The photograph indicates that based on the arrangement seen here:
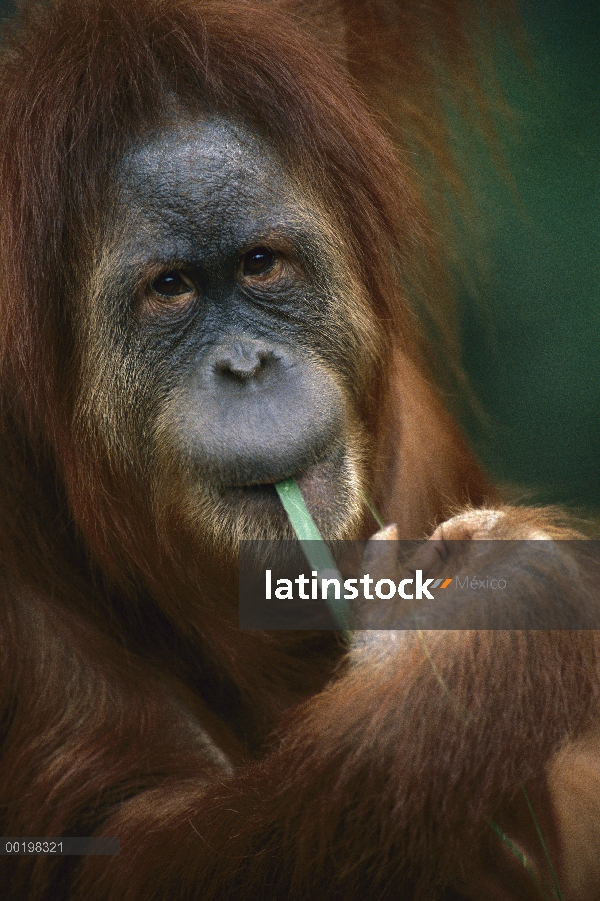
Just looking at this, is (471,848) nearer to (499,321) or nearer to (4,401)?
(4,401)

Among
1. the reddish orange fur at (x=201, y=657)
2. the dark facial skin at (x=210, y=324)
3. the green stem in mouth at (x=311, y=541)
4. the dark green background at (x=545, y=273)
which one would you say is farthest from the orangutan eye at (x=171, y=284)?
the dark green background at (x=545, y=273)

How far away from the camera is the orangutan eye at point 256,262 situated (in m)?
1.19

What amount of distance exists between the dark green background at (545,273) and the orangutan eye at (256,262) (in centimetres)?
55

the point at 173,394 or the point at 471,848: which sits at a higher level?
the point at 173,394

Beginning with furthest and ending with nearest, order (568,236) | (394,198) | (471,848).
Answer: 1. (568,236)
2. (394,198)
3. (471,848)

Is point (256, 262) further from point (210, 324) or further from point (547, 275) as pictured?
point (547, 275)

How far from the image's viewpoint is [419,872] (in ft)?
3.57

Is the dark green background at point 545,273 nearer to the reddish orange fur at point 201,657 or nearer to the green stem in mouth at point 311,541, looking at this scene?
the reddish orange fur at point 201,657

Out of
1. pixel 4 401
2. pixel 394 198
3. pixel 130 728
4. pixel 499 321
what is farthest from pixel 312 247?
pixel 130 728

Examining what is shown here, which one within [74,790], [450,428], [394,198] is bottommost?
[74,790]

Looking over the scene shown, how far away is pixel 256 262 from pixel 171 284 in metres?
0.11

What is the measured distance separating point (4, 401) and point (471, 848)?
820 mm

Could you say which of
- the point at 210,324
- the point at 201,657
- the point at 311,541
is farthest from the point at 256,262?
the point at 201,657

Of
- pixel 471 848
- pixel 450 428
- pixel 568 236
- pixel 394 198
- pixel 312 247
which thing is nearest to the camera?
pixel 471 848
